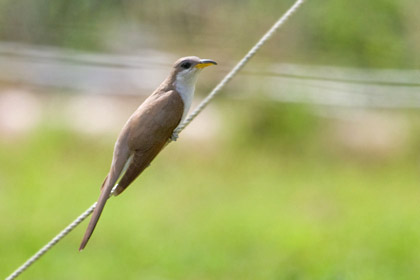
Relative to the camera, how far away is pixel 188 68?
3.98 m

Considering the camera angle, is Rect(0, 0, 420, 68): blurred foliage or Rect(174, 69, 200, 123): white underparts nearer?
Rect(174, 69, 200, 123): white underparts

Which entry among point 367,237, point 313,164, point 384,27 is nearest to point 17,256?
point 367,237

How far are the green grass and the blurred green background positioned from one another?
16 millimetres

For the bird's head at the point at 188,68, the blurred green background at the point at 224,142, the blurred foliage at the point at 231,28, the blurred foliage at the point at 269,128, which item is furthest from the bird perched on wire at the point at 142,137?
the blurred foliage at the point at 231,28

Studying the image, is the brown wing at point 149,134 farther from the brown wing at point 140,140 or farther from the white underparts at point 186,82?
the white underparts at point 186,82

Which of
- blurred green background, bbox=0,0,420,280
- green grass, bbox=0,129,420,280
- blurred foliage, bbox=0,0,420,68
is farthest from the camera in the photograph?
blurred foliage, bbox=0,0,420,68

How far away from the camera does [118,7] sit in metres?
10.7

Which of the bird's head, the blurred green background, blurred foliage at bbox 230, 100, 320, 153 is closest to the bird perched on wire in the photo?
the bird's head

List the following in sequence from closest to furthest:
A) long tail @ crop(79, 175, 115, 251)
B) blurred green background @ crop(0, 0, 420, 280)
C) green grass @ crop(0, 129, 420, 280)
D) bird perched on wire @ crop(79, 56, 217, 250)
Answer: long tail @ crop(79, 175, 115, 251)
bird perched on wire @ crop(79, 56, 217, 250)
green grass @ crop(0, 129, 420, 280)
blurred green background @ crop(0, 0, 420, 280)

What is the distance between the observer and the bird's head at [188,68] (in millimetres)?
3963

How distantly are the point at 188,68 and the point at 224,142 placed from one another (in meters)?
4.79

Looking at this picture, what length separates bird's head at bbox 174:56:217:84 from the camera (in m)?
3.96

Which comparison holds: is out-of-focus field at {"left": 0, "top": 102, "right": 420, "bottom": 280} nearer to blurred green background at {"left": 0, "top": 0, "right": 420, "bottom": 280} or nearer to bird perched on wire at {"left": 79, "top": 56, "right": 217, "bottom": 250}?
blurred green background at {"left": 0, "top": 0, "right": 420, "bottom": 280}

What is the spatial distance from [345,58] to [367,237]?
341 cm
